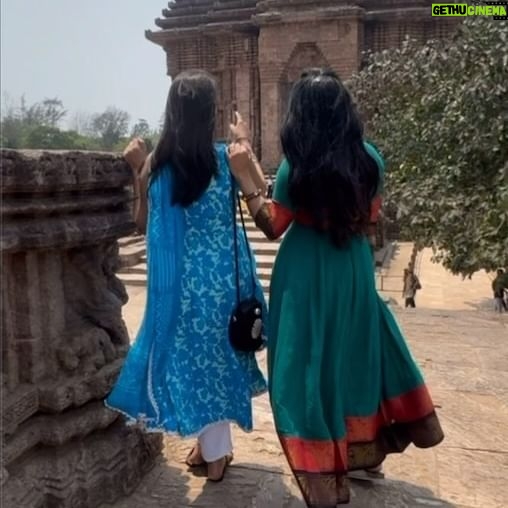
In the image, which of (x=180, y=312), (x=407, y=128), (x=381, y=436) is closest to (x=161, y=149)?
(x=180, y=312)

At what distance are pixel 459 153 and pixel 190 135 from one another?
435 cm

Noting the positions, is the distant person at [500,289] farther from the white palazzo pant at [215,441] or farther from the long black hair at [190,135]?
the long black hair at [190,135]

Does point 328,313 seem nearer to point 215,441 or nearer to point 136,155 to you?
point 215,441

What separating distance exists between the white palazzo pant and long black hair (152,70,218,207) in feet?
2.34

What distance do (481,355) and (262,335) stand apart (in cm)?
216

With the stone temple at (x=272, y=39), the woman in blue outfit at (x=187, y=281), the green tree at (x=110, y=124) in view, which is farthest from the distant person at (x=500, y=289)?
the green tree at (x=110, y=124)

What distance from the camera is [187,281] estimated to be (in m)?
1.91

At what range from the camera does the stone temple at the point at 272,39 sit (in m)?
13.0

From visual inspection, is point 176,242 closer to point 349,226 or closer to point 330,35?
Result: point 349,226

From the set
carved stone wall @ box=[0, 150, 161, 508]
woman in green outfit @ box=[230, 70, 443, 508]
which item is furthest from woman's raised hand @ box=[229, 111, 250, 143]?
carved stone wall @ box=[0, 150, 161, 508]

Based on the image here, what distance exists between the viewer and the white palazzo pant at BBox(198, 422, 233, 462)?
2039mm

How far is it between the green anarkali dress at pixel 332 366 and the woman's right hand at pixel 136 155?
0.46 meters

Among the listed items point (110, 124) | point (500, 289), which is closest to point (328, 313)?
point (500, 289)

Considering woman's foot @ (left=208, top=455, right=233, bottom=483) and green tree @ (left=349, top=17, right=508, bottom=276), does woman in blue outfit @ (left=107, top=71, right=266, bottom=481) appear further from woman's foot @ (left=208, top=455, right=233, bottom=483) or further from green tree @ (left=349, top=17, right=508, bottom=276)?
green tree @ (left=349, top=17, right=508, bottom=276)
